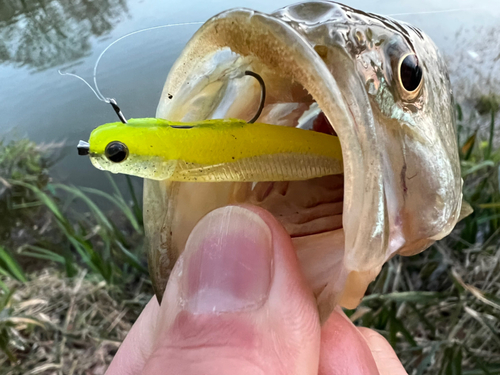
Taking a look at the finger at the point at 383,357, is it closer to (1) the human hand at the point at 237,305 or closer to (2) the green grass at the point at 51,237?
(1) the human hand at the point at 237,305

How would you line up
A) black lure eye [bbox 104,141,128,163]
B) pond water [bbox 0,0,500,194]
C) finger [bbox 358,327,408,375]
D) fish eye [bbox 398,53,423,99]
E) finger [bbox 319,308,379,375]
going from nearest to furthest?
black lure eye [bbox 104,141,128,163]
fish eye [bbox 398,53,423,99]
finger [bbox 319,308,379,375]
finger [bbox 358,327,408,375]
pond water [bbox 0,0,500,194]

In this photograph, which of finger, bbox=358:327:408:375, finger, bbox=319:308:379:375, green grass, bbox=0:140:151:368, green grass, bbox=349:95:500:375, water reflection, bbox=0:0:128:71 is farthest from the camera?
water reflection, bbox=0:0:128:71

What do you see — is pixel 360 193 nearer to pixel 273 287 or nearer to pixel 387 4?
pixel 273 287

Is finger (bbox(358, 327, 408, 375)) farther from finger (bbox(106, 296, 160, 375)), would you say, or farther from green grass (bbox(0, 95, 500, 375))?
finger (bbox(106, 296, 160, 375))

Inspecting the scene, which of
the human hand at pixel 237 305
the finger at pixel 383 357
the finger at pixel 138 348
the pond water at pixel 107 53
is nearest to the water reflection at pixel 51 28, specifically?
the pond water at pixel 107 53

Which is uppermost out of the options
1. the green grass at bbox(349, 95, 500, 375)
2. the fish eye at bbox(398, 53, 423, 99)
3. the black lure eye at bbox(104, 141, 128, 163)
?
the black lure eye at bbox(104, 141, 128, 163)

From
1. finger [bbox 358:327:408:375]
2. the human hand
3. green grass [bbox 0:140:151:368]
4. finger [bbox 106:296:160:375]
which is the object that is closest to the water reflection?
green grass [bbox 0:140:151:368]
